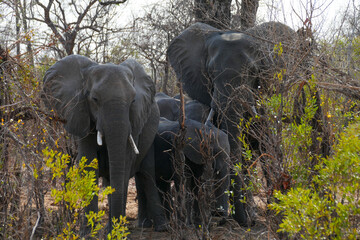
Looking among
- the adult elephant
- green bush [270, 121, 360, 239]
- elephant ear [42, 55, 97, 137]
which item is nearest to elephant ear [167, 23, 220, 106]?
the adult elephant

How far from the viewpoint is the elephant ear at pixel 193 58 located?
7961mm

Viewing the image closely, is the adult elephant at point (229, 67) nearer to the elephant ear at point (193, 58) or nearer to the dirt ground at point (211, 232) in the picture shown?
the elephant ear at point (193, 58)

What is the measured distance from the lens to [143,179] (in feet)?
21.5

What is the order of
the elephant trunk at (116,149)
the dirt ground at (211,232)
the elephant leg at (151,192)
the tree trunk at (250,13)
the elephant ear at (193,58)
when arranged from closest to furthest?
the dirt ground at (211,232), the elephant trunk at (116,149), the elephant leg at (151,192), the tree trunk at (250,13), the elephant ear at (193,58)

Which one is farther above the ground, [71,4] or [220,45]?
[71,4]

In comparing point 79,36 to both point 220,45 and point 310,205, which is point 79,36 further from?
point 310,205

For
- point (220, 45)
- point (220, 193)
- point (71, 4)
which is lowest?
point (220, 193)

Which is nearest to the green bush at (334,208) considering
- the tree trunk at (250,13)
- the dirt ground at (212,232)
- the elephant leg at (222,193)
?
the dirt ground at (212,232)

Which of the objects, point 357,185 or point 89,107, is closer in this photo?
point 357,185

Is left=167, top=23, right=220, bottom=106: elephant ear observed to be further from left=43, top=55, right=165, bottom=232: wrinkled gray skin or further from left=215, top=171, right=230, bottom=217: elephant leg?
left=215, top=171, right=230, bottom=217: elephant leg

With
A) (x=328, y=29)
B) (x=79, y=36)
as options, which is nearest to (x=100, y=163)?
(x=328, y=29)

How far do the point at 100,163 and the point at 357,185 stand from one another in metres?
3.30

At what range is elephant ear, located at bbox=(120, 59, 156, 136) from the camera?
591 centimetres

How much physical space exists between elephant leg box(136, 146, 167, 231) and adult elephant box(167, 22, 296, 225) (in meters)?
0.83
